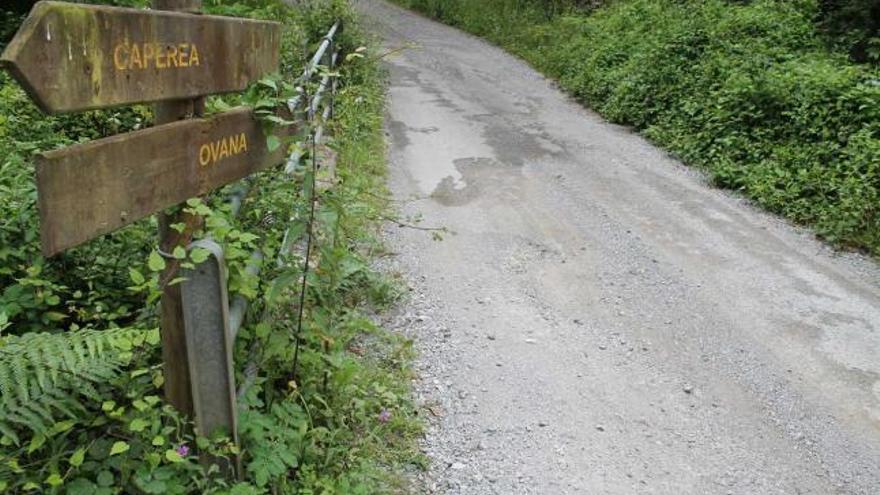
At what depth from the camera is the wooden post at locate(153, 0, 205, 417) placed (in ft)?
7.95

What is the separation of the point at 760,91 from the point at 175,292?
8.89 meters

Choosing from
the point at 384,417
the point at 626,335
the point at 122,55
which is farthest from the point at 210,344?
the point at 626,335

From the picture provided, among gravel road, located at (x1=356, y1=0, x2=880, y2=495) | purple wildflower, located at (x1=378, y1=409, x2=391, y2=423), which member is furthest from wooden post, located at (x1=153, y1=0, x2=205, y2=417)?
gravel road, located at (x1=356, y1=0, x2=880, y2=495)

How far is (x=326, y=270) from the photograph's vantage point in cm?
351

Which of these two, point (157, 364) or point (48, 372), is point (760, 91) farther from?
point (48, 372)

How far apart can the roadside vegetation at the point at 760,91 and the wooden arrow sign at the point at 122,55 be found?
649 cm

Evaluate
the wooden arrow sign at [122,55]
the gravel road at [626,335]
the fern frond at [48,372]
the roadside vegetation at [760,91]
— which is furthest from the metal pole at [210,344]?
the roadside vegetation at [760,91]

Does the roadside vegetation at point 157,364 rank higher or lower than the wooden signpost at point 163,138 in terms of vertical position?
lower

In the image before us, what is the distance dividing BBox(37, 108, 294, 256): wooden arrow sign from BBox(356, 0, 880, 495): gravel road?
75.0 inches

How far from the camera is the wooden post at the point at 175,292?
7.95 feet

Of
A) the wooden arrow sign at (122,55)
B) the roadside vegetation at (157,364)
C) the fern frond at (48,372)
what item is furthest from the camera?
the roadside vegetation at (157,364)

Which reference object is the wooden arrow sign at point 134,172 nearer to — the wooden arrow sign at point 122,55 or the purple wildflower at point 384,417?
the wooden arrow sign at point 122,55

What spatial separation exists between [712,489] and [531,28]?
16.9 meters

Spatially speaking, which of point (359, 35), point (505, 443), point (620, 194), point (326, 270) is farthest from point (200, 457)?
point (359, 35)
